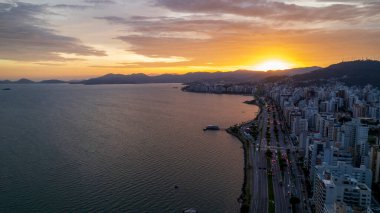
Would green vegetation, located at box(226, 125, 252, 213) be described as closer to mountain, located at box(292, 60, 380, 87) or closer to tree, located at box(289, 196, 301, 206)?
tree, located at box(289, 196, 301, 206)

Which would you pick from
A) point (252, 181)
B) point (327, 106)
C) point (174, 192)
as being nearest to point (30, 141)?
point (174, 192)

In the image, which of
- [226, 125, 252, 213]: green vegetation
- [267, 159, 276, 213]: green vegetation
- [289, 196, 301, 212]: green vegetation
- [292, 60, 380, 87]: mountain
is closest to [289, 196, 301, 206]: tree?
[289, 196, 301, 212]: green vegetation

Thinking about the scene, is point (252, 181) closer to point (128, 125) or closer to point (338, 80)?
point (128, 125)

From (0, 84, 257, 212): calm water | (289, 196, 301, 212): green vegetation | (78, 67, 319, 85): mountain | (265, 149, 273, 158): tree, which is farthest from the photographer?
(78, 67, 319, 85): mountain

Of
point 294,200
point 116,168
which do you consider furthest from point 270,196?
point 116,168

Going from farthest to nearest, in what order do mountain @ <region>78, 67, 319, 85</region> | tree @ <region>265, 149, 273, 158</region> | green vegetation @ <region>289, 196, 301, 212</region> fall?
mountain @ <region>78, 67, 319, 85</region> < tree @ <region>265, 149, 273, 158</region> < green vegetation @ <region>289, 196, 301, 212</region>

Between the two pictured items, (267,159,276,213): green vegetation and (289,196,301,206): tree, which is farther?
(289,196,301,206): tree

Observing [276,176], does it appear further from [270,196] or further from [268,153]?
[268,153]

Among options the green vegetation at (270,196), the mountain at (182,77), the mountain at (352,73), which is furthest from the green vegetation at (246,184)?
the mountain at (182,77)

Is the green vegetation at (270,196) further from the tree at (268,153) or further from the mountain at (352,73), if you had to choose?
the mountain at (352,73)
